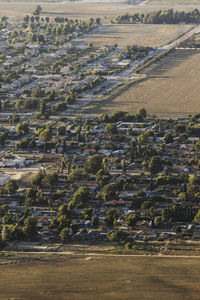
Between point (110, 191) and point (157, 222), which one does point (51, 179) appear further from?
point (157, 222)

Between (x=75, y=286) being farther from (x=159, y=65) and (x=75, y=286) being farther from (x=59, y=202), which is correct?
(x=159, y=65)

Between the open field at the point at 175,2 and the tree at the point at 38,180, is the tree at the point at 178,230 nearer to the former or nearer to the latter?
the tree at the point at 38,180

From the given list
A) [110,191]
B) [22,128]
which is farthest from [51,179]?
[22,128]

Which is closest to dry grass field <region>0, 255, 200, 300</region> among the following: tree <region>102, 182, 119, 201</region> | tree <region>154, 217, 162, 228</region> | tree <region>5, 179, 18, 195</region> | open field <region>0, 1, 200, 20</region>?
tree <region>154, 217, 162, 228</region>

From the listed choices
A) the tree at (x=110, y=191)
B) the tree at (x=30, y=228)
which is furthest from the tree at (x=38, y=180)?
the tree at (x=30, y=228)

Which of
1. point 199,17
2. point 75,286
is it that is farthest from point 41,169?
point 199,17
